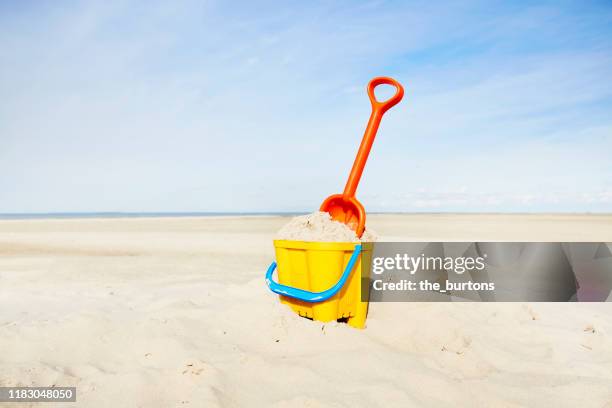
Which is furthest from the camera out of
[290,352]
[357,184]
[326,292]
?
[357,184]

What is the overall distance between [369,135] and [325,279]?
42.5 inches

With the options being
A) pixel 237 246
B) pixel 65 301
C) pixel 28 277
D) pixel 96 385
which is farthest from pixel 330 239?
pixel 237 246

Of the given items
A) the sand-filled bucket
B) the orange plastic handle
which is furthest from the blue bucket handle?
the orange plastic handle

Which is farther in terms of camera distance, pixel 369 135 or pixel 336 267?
pixel 369 135

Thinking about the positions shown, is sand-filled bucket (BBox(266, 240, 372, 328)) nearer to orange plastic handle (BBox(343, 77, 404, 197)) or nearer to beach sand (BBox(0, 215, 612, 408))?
beach sand (BBox(0, 215, 612, 408))

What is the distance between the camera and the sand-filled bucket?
8.58 feet

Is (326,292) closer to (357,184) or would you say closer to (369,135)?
(357,184)

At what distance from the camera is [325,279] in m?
2.66

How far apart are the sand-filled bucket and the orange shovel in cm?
23

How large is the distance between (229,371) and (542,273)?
509 centimetres

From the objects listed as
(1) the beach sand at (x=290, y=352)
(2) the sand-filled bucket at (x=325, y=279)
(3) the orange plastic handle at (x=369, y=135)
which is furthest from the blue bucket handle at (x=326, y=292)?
(3) the orange plastic handle at (x=369, y=135)

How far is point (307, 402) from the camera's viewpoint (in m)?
1.80

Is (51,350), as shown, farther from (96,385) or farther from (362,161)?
(362,161)

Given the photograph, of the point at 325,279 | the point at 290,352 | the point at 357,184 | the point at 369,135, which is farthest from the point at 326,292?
the point at 369,135
